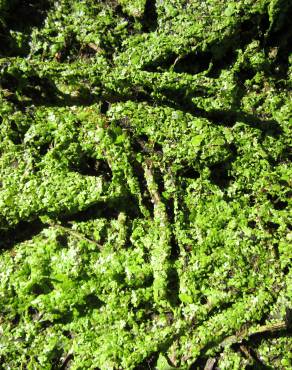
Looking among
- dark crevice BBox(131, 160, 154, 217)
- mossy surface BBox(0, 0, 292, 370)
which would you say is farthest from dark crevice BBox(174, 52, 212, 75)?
dark crevice BBox(131, 160, 154, 217)

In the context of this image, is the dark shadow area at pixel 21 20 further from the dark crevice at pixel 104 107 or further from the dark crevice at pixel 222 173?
the dark crevice at pixel 222 173

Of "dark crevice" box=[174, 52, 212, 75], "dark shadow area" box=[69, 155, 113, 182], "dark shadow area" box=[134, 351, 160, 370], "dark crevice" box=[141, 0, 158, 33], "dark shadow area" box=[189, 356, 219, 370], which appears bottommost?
"dark shadow area" box=[189, 356, 219, 370]

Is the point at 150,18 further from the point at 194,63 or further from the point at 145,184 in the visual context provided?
the point at 145,184

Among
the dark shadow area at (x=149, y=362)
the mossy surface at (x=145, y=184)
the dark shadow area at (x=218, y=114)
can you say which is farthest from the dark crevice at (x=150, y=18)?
the dark shadow area at (x=149, y=362)

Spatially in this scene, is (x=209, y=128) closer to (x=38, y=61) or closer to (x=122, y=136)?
(x=122, y=136)

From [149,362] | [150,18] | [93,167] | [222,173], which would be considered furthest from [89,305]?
[150,18]

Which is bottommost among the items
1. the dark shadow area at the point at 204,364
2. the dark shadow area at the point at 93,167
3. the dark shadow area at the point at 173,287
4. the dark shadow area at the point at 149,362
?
the dark shadow area at the point at 204,364

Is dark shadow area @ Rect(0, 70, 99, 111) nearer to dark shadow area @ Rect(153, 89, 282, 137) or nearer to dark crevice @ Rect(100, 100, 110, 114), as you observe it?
dark crevice @ Rect(100, 100, 110, 114)
